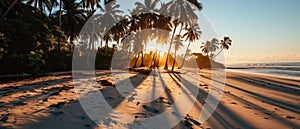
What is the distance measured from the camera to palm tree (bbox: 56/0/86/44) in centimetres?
2578

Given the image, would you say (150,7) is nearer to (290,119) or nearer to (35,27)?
(35,27)

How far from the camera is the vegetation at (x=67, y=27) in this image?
1280 centimetres

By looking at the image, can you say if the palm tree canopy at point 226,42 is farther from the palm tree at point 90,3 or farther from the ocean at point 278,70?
the palm tree at point 90,3

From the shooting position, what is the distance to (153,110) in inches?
212

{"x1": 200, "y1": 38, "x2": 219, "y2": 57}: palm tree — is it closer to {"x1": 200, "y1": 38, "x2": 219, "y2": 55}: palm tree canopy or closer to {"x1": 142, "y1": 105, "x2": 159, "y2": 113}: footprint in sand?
{"x1": 200, "y1": 38, "x2": 219, "y2": 55}: palm tree canopy

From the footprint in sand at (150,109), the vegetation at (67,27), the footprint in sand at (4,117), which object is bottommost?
the footprint in sand at (150,109)

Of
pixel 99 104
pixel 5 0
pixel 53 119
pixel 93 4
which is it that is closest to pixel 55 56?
pixel 5 0

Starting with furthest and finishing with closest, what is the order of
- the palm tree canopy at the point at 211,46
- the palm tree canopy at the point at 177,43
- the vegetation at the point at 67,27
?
the palm tree canopy at the point at 211,46 < the palm tree canopy at the point at 177,43 < the vegetation at the point at 67,27

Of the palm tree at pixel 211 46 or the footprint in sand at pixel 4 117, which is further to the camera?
the palm tree at pixel 211 46

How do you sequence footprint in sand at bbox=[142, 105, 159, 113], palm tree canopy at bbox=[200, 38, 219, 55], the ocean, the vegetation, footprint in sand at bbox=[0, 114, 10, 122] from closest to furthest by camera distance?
footprint in sand at bbox=[0, 114, 10, 122] < footprint in sand at bbox=[142, 105, 159, 113] < the vegetation < the ocean < palm tree canopy at bbox=[200, 38, 219, 55]

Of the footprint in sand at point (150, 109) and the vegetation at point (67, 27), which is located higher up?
the vegetation at point (67, 27)

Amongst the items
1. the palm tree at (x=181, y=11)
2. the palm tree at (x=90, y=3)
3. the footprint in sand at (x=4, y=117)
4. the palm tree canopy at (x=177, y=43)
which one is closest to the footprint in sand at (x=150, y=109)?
the footprint in sand at (x=4, y=117)

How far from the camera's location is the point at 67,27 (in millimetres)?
26625

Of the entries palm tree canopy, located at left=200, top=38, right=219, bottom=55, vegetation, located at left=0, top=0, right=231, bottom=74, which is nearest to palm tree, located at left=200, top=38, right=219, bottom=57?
palm tree canopy, located at left=200, top=38, right=219, bottom=55
